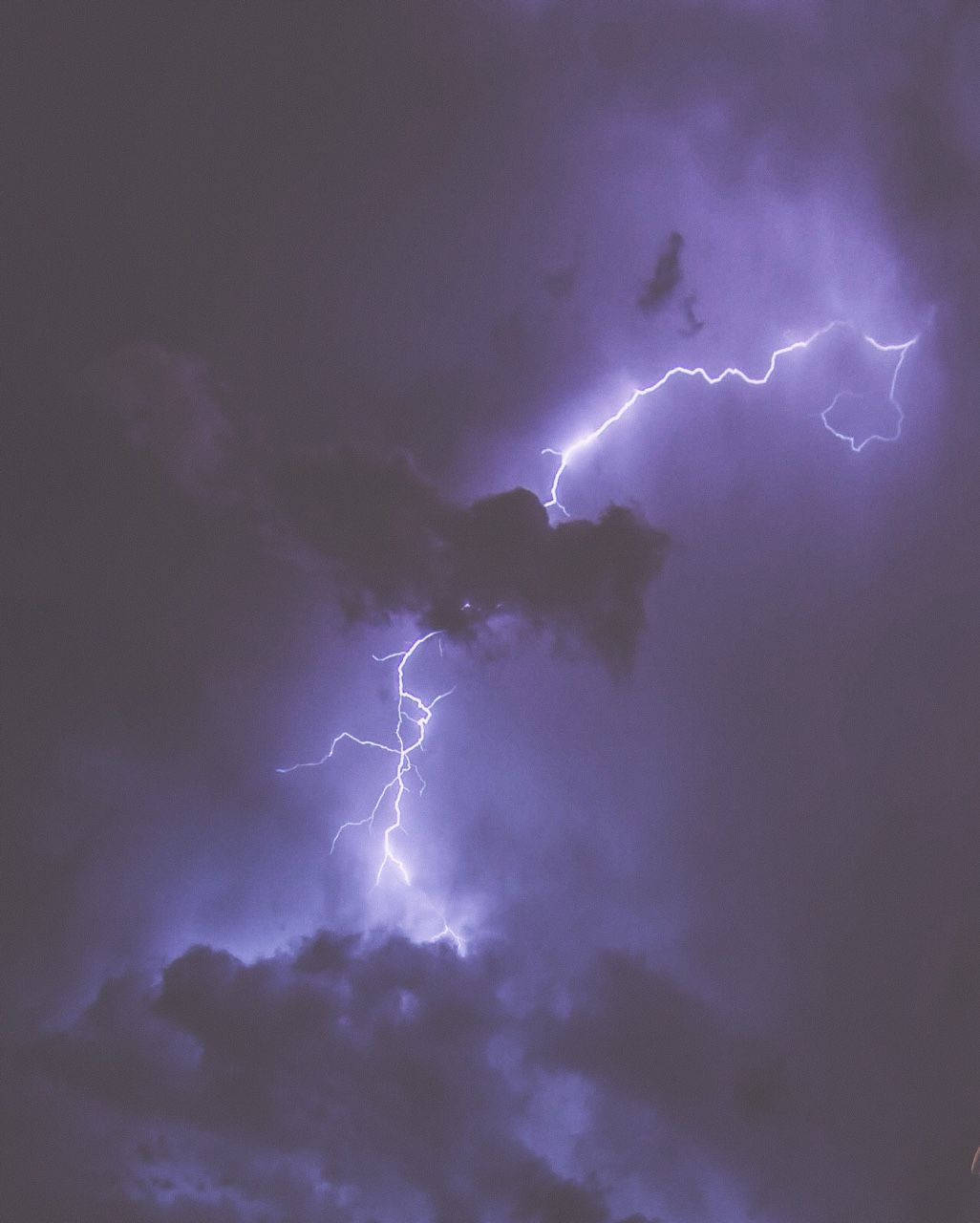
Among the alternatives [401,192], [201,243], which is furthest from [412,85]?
[201,243]

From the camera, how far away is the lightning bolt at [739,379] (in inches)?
627

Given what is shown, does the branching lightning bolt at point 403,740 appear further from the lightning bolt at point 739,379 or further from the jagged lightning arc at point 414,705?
the lightning bolt at point 739,379

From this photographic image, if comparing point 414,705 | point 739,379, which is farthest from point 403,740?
point 739,379

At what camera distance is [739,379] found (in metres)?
16.1

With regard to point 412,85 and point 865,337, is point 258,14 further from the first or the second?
point 865,337

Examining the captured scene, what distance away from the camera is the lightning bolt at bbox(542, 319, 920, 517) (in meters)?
15.9

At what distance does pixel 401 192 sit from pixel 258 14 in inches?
114

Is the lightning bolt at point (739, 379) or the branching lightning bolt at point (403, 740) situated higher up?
the lightning bolt at point (739, 379)

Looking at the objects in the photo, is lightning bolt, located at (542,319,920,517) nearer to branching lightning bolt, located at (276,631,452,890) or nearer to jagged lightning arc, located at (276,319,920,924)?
jagged lightning arc, located at (276,319,920,924)

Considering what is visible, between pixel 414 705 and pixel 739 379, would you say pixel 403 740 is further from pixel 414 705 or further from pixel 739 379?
pixel 739 379

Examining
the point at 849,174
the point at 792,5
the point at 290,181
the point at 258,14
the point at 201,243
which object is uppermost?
the point at 792,5

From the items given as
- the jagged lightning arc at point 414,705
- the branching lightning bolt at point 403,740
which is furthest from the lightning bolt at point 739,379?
the branching lightning bolt at point 403,740

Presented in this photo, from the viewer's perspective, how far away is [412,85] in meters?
15.5

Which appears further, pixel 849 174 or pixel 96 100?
pixel 849 174
